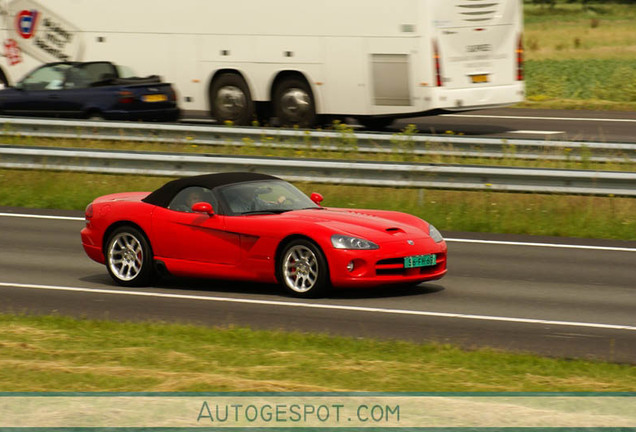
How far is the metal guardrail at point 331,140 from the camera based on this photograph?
18922 millimetres

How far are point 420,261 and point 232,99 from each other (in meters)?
14.5

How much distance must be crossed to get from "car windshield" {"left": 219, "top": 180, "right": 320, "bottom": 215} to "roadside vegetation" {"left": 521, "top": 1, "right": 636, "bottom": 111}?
67.8 ft

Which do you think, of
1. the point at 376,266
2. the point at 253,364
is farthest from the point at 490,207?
the point at 253,364

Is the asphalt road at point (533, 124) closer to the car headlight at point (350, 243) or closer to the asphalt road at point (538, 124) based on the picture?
the asphalt road at point (538, 124)

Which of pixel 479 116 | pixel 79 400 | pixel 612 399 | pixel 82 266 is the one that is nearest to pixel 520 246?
pixel 82 266

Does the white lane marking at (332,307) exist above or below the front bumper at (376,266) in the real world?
below

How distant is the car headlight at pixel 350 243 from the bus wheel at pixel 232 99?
1439 centimetres

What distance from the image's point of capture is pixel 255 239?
12.0 meters

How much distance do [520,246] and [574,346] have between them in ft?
18.8

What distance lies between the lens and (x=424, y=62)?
2317 cm

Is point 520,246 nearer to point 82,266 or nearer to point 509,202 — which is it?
point 509,202

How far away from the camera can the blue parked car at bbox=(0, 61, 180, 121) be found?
24.4m

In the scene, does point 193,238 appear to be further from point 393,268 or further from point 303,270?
point 393,268

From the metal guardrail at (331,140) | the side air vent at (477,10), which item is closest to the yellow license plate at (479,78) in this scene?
the side air vent at (477,10)
